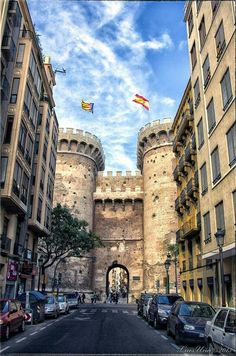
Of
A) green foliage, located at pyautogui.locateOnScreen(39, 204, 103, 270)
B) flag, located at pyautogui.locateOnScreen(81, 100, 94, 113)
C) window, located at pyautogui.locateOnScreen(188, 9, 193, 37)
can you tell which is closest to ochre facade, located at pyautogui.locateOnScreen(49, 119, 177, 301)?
flag, located at pyautogui.locateOnScreen(81, 100, 94, 113)

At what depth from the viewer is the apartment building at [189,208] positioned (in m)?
26.2

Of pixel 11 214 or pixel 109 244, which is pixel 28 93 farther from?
pixel 109 244

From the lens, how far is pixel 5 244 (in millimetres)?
23578

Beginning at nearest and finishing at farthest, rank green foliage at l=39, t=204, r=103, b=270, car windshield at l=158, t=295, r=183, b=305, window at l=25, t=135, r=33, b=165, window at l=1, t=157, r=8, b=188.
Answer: car windshield at l=158, t=295, r=183, b=305
window at l=1, t=157, r=8, b=188
window at l=25, t=135, r=33, b=165
green foliage at l=39, t=204, r=103, b=270

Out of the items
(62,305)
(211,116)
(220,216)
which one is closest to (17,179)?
(62,305)

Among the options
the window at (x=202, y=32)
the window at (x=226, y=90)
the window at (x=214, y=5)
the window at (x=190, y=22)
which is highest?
the window at (x=190, y=22)

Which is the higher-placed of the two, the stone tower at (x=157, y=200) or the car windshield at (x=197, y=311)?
the stone tower at (x=157, y=200)

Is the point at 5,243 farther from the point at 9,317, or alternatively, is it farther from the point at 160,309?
the point at 160,309

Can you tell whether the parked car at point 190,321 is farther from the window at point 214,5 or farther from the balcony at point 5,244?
the window at point 214,5

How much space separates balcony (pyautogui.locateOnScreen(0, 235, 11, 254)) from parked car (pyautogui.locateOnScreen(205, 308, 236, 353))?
16626 mm

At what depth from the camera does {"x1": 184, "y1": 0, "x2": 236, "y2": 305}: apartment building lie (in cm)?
1756

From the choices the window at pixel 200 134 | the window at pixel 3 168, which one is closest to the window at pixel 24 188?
the window at pixel 3 168

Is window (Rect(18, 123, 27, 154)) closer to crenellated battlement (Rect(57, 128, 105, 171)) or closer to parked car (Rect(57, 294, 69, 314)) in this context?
parked car (Rect(57, 294, 69, 314))

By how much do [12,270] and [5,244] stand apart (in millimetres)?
2529
